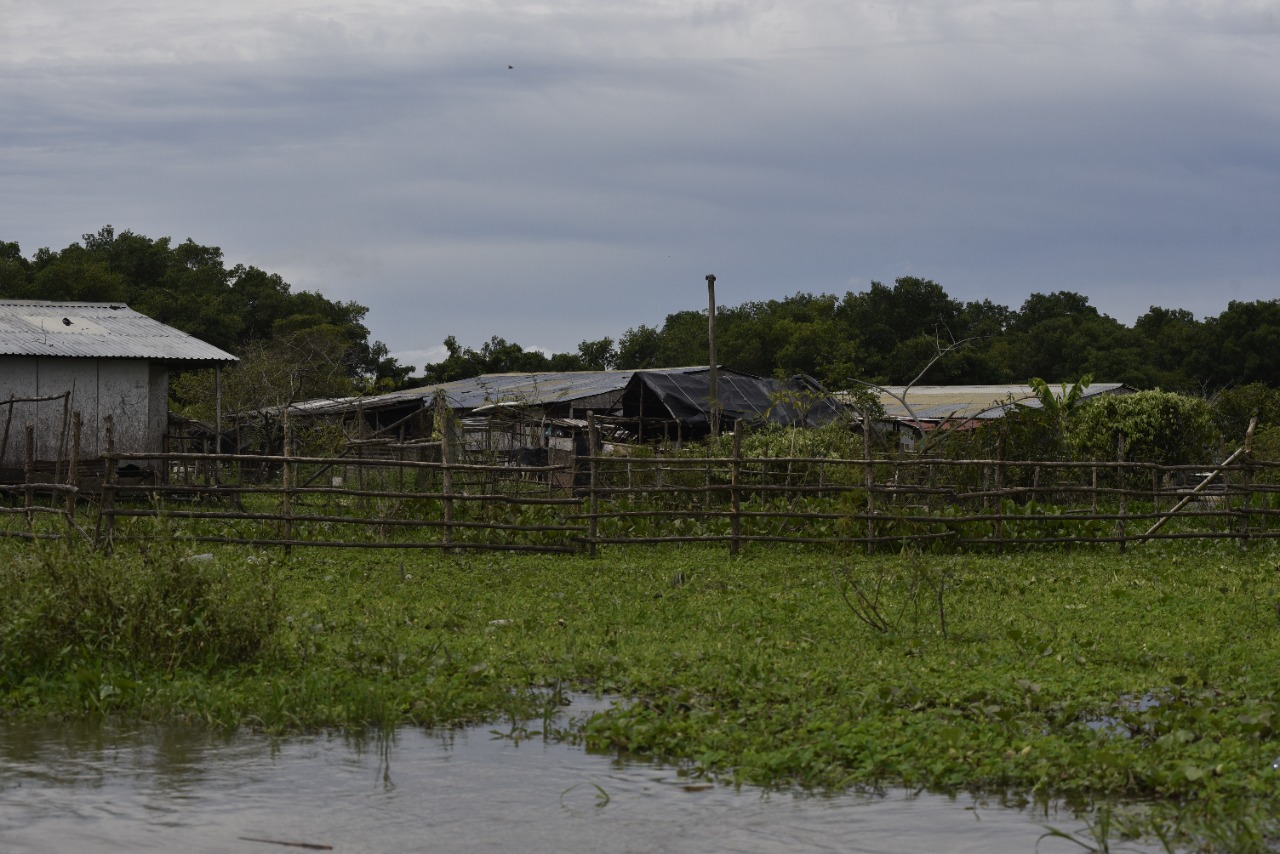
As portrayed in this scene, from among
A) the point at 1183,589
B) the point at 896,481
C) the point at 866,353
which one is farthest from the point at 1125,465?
the point at 866,353

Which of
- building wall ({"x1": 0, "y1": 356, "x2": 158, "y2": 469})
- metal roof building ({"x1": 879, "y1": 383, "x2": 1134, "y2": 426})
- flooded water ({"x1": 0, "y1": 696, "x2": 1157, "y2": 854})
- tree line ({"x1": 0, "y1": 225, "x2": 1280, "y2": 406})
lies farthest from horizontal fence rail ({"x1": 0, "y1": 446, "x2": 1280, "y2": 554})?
tree line ({"x1": 0, "y1": 225, "x2": 1280, "y2": 406})

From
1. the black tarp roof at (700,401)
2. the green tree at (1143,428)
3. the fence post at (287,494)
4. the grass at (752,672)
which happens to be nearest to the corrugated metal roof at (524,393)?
the black tarp roof at (700,401)

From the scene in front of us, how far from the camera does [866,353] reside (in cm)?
4978

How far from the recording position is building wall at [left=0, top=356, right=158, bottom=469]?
2159 cm

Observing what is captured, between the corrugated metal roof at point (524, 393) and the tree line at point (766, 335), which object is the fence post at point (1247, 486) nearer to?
the corrugated metal roof at point (524, 393)

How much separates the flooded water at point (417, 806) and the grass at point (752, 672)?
0.88ft

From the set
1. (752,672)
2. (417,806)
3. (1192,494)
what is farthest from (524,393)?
(417,806)

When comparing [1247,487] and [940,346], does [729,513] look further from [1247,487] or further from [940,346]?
[940,346]

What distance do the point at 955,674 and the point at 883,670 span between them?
40cm

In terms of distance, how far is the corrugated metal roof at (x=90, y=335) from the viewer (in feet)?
72.4

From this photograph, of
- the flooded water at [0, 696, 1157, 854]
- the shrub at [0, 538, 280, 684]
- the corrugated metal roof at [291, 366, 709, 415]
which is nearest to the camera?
the flooded water at [0, 696, 1157, 854]

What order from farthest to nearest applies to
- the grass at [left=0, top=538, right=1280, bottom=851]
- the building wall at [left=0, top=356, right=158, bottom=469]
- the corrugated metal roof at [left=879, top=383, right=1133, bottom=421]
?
the corrugated metal roof at [left=879, top=383, right=1133, bottom=421], the building wall at [left=0, top=356, right=158, bottom=469], the grass at [left=0, top=538, right=1280, bottom=851]

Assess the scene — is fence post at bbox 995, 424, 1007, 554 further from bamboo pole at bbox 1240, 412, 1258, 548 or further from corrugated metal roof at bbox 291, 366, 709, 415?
corrugated metal roof at bbox 291, 366, 709, 415

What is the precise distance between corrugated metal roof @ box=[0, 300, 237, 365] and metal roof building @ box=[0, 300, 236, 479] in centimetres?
2
